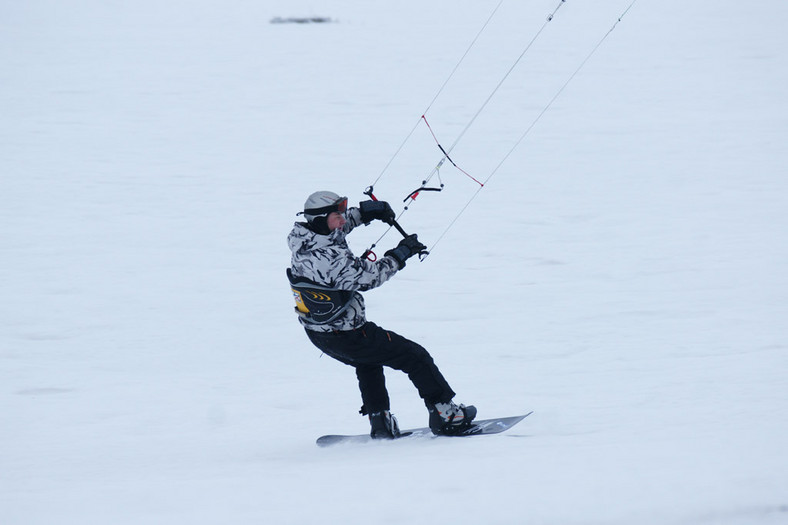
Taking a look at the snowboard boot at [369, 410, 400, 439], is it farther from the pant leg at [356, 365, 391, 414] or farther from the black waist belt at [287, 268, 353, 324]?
the black waist belt at [287, 268, 353, 324]

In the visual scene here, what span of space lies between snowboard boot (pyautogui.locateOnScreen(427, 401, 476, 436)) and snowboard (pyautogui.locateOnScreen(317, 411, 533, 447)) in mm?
46

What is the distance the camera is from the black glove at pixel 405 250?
4.91 metres

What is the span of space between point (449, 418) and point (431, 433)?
279mm

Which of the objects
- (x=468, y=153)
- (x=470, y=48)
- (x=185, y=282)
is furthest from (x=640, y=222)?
(x=470, y=48)

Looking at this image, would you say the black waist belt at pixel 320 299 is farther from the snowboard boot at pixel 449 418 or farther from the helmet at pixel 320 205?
the snowboard boot at pixel 449 418

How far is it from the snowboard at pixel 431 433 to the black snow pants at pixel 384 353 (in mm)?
302

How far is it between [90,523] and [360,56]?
1761cm

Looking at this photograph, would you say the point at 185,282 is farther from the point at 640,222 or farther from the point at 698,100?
the point at 698,100

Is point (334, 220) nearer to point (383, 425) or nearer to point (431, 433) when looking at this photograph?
point (383, 425)

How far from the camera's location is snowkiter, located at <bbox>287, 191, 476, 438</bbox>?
188 inches

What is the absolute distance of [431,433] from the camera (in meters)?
5.47

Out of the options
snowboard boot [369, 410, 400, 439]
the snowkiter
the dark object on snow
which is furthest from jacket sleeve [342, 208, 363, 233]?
the dark object on snow

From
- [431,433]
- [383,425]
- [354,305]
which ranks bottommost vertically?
[431,433]

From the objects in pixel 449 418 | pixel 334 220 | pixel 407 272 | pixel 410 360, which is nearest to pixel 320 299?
pixel 334 220
